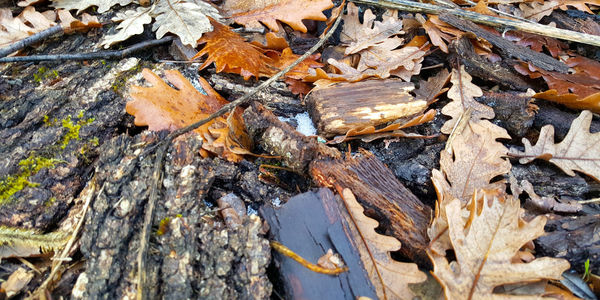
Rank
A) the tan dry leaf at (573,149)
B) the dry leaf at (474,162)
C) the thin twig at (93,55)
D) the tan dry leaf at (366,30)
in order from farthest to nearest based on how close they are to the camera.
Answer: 1. the tan dry leaf at (366,30)
2. the thin twig at (93,55)
3. the tan dry leaf at (573,149)
4. the dry leaf at (474,162)

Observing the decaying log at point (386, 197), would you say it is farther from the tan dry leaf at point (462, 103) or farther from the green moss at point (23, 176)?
the green moss at point (23, 176)

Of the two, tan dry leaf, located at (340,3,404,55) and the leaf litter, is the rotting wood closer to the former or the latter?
the leaf litter

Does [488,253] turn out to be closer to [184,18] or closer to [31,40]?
[184,18]

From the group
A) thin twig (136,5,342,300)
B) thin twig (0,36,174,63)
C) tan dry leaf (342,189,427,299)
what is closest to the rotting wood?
thin twig (136,5,342,300)

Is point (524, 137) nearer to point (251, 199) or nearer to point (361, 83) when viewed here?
point (361, 83)

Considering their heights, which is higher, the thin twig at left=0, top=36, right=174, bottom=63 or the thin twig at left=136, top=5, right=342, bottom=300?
the thin twig at left=0, top=36, right=174, bottom=63

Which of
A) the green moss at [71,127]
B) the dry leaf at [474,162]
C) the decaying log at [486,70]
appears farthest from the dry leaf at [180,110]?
the decaying log at [486,70]

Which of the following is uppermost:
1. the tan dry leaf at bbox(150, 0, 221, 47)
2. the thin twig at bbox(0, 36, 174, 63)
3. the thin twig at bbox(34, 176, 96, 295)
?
the tan dry leaf at bbox(150, 0, 221, 47)
